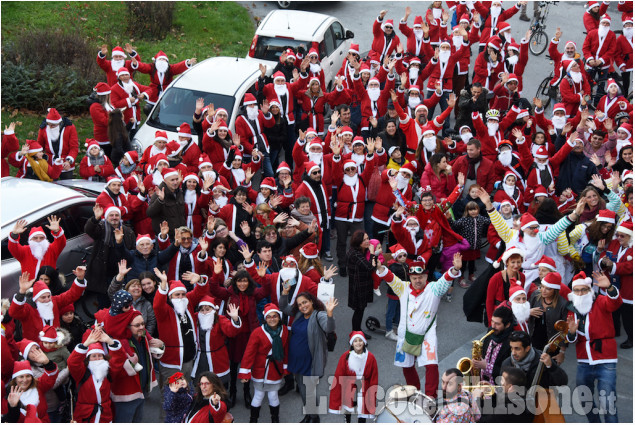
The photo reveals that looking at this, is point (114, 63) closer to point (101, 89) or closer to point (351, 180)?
point (101, 89)

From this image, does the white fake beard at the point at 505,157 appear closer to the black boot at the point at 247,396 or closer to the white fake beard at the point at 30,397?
the black boot at the point at 247,396

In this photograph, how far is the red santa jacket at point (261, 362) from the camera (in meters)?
8.07

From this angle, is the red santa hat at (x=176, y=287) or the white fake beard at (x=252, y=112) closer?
the red santa hat at (x=176, y=287)

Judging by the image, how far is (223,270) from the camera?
9.23 metres

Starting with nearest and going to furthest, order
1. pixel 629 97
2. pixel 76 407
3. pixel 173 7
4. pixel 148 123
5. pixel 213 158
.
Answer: pixel 76 407 < pixel 213 158 < pixel 148 123 < pixel 629 97 < pixel 173 7

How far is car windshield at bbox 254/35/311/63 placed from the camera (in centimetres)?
1533

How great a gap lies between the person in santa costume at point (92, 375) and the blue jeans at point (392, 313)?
12.2ft

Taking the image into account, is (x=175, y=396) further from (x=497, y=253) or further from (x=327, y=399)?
(x=497, y=253)

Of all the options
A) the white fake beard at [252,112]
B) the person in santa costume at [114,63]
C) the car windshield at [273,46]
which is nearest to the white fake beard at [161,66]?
the person in santa costume at [114,63]

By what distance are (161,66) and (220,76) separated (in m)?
1.26

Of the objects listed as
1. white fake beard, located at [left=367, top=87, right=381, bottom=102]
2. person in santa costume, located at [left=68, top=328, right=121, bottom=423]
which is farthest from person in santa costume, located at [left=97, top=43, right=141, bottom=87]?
person in santa costume, located at [left=68, top=328, right=121, bottom=423]

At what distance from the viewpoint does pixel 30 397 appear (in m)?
6.93

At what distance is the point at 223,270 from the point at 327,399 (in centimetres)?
197

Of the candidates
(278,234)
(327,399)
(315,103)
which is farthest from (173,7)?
(327,399)
